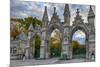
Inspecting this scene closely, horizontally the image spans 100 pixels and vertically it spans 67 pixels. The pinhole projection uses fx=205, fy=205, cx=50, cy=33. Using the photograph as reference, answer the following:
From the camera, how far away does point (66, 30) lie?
2.31 metres

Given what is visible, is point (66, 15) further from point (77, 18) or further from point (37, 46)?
point (37, 46)

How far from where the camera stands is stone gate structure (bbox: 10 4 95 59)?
2213 millimetres

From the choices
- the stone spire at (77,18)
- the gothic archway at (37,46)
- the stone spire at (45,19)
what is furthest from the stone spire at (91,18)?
the gothic archway at (37,46)

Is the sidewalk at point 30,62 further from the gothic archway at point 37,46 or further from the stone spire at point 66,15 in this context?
the stone spire at point 66,15

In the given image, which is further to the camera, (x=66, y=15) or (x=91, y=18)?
(x=91, y=18)

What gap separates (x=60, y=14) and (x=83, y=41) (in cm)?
42

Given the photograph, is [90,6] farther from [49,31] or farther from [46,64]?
[46,64]

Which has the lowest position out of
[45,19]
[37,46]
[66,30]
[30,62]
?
[30,62]

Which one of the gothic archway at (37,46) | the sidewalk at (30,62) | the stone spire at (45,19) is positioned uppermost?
the stone spire at (45,19)

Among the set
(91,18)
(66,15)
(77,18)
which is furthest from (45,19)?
(91,18)

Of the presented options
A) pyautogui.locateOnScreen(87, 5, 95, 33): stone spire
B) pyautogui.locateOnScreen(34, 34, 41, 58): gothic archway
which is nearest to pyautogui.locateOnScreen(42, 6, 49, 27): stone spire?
pyautogui.locateOnScreen(34, 34, 41, 58): gothic archway

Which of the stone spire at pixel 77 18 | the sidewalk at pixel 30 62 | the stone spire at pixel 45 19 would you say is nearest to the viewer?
the sidewalk at pixel 30 62

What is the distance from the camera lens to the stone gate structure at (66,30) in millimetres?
2213

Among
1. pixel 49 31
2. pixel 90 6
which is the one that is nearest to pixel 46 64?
pixel 49 31
